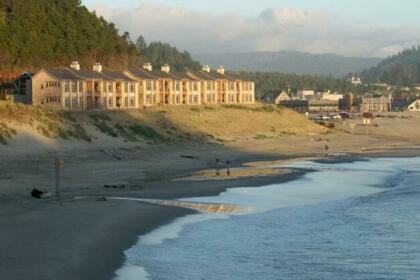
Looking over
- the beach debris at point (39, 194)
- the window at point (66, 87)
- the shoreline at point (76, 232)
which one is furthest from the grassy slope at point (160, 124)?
the shoreline at point (76, 232)

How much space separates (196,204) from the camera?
3312 cm

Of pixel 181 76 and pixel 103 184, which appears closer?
pixel 103 184

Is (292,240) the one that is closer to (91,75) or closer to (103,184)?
(103,184)

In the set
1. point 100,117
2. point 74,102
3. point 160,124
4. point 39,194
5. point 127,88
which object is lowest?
point 39,194

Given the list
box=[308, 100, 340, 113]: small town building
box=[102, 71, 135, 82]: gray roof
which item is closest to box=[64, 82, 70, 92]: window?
box=[102, 71, 135, 82]: gray roof

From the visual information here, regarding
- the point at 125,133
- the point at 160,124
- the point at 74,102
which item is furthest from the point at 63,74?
the point at 125,133

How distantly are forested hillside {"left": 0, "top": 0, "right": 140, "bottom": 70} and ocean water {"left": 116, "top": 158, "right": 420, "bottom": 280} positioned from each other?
5929 cm

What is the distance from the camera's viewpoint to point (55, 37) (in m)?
101

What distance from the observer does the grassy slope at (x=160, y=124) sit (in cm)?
5450

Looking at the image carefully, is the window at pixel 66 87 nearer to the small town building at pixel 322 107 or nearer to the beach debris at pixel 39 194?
the beach debris at pixel 39 194

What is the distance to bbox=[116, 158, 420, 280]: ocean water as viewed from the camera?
19.0m

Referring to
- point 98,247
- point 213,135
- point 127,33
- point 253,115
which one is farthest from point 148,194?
point 127,33

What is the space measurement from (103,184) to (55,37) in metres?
65.3

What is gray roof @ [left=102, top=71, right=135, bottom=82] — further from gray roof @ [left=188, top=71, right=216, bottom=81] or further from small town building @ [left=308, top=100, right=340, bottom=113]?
small town building @ [left=308, top=100, right=340, bottom=113]
